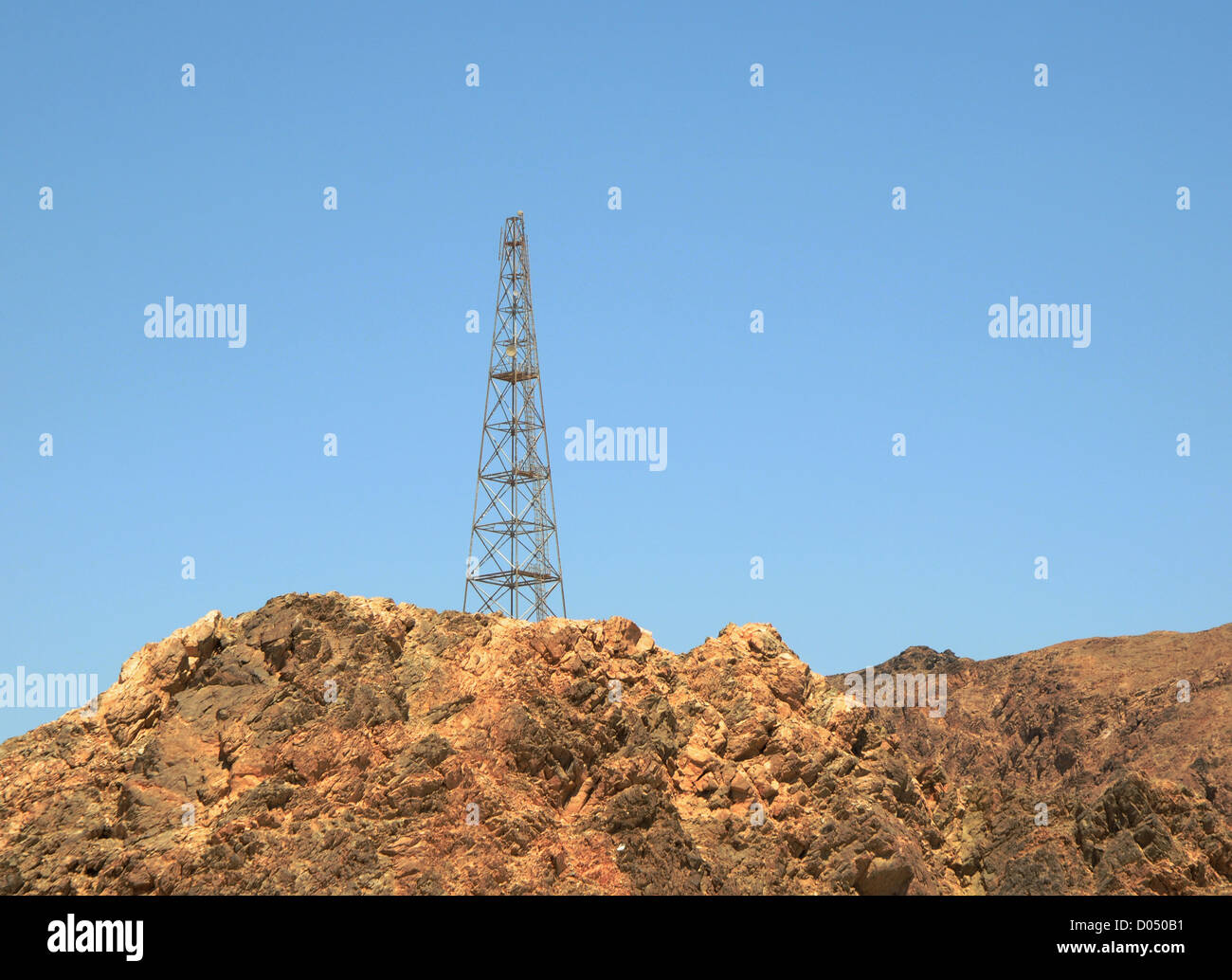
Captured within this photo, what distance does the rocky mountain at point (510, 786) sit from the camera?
135 ft

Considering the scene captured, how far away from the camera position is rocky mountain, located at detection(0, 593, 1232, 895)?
4100 cm

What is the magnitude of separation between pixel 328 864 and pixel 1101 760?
63.6 metres

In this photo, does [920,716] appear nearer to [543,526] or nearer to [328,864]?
[543,526]

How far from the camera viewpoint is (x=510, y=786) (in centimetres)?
4262

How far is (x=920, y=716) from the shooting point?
104m

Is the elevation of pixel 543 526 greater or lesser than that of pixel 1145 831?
greater
